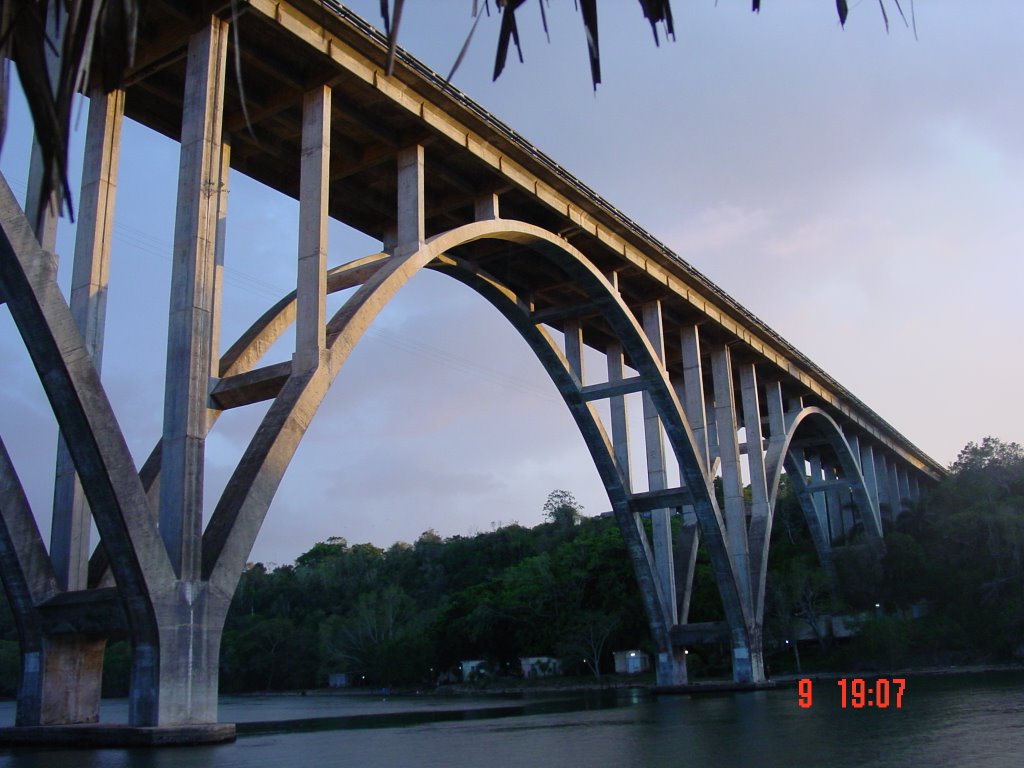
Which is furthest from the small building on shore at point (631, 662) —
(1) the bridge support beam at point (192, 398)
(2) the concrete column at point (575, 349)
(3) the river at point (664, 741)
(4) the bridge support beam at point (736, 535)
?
(1) the bridge support beam at point (192, 398)

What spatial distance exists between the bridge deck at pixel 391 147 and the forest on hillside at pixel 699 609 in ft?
73.5

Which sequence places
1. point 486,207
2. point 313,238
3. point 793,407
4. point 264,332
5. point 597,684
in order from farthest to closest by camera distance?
point 597,684 < point 793,407 < point 486,207 < point 264,332 < point 313,238

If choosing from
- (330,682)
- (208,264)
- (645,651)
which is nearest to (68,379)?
(208,264)

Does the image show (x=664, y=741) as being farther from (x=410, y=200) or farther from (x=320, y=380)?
(x=410, y=200)

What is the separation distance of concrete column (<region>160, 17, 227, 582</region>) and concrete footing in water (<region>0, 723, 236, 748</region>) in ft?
7.71

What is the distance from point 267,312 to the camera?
888 inches

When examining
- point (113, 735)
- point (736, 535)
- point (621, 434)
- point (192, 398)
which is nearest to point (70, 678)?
point (113, 735)

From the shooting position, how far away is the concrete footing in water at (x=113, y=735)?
15.3m

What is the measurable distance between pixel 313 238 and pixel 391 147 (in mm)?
5359

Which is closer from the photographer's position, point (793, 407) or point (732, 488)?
point (732, 488)

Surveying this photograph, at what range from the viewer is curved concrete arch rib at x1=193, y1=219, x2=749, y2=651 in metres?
16.8

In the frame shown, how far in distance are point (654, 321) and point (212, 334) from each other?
1989 centimetres

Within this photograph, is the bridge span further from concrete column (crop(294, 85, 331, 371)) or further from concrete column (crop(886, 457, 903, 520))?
concrete column (crop(886, 457, 903, 520))
